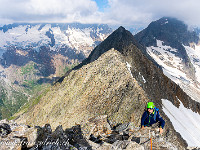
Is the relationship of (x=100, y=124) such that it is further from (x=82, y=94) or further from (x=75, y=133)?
(x=82, y=94)

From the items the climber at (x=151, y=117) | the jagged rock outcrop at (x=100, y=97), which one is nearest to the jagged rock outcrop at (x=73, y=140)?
the climber at (x=151, y=117)

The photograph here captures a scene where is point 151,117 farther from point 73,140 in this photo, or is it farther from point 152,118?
point 73,140

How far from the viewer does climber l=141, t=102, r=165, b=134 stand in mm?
17547

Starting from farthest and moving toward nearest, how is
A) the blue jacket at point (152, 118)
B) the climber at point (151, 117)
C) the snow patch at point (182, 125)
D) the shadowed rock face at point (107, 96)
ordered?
1. the snow patch at point (182, 125)
2. the shadowed rock face at point (107, 96)
3. the blue jacket at point (152, 118)
4. the climber at point (151, 117)

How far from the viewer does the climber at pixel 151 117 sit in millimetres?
17547

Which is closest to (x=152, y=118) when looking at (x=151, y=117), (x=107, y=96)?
(x=151, y=117)

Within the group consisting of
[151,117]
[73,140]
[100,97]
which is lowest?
[73,140]

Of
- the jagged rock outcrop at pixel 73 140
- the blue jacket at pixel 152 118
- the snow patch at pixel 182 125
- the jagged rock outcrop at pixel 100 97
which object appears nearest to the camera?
the jagged rock outcrop at pixel 73 140

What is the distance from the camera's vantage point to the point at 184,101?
74.0 meters

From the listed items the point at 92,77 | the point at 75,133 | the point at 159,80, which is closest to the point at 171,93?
the point at 159,80

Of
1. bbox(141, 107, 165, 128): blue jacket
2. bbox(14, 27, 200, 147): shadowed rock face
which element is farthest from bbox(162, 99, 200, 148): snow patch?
bbox(141, 107, 165, 128): blue jacket

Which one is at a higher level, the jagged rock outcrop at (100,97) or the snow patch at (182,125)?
the jagged rock outcrop at (100,97)

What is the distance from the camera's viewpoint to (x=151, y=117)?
18.5m

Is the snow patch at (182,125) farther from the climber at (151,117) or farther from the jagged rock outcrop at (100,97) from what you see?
the climber at (151,117)
